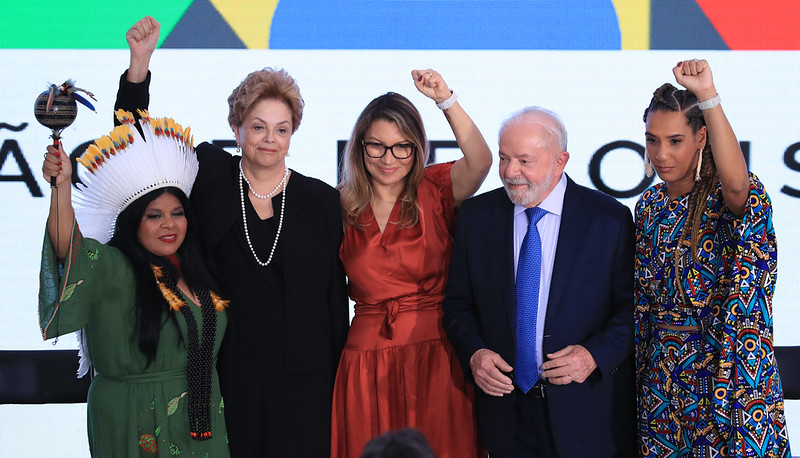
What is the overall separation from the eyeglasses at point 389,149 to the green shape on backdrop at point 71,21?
Result: 1.66 m

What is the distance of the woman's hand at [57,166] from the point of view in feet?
7.13

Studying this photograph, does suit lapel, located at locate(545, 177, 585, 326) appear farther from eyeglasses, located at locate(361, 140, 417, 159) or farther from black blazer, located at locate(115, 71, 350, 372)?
black blazer, located at locate(115, 71, 350, 372)

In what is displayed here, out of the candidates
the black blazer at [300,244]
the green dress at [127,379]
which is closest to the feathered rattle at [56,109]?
the green dress at [127,379]

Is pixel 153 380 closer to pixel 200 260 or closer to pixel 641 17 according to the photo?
pixel 200 260

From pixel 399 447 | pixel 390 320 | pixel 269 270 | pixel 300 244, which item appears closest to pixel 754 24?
pixel 390 320

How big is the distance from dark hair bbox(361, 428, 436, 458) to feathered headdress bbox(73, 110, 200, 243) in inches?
54.0

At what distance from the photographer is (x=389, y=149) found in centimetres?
276

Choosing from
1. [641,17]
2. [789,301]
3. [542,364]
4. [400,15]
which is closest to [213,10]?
[400,15]

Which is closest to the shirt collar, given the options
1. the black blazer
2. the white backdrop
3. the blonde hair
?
the black blazer

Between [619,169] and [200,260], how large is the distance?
84.5 inches

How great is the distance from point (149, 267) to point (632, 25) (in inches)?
100

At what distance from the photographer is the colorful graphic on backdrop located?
12.8 feet

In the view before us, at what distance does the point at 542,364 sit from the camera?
2.37 meters

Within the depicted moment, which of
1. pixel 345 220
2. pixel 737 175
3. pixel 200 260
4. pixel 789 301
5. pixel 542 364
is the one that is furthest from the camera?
pixel 789 301
